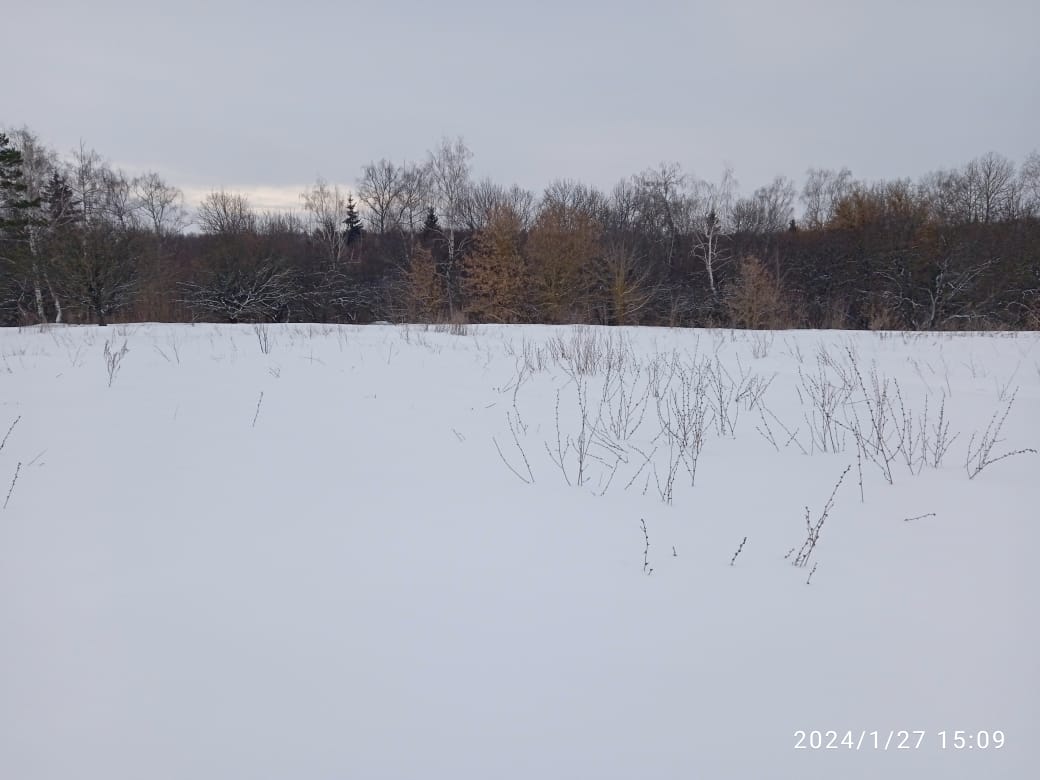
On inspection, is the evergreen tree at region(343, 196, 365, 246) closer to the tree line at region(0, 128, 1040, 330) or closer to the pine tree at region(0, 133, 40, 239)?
the tree line at region(0, 128, 1040, 330)

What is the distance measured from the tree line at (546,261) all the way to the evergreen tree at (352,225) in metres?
4.79

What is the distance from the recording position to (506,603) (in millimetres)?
1848

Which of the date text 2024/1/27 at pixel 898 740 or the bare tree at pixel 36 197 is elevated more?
the bare tree at pixel 36 197

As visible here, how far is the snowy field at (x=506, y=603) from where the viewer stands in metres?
1.33

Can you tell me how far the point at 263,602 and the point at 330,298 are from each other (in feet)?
100

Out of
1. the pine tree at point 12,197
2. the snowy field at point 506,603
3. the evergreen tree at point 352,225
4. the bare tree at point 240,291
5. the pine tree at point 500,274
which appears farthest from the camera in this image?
the evergreen tree at point 352,225

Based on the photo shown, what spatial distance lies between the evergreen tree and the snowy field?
44239mm

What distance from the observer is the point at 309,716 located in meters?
1.40

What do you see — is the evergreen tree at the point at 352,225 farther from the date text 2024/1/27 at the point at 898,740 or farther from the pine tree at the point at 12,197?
the date text 2024/1/27 at the point at 898,740

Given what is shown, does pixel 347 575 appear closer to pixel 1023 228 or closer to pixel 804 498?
pixel 804 498

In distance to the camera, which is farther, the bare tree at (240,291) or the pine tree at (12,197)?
the bare tree at (240,291)

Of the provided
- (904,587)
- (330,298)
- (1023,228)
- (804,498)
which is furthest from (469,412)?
(1023,228)

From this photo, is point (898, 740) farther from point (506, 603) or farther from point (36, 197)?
point (36, 197)

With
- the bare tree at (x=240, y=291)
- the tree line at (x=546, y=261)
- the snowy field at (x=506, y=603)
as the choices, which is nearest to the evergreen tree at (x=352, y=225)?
the tree line at (x=546, y=261)
